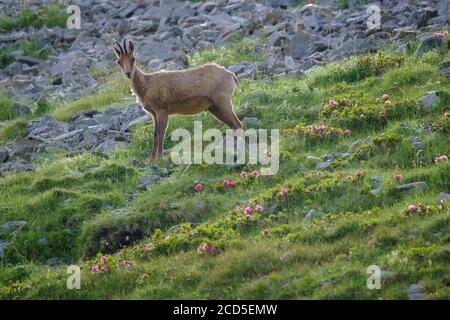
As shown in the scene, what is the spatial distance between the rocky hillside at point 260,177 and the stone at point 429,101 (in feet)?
0.09

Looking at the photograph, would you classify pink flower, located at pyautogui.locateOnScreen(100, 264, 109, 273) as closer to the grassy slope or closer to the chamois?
the grassy slope

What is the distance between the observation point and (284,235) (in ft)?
38.7

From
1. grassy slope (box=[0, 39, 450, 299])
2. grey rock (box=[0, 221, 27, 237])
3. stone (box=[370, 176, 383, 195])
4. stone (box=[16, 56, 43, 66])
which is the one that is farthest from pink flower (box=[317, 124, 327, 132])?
stone (box=[16, 56, 43, 66])

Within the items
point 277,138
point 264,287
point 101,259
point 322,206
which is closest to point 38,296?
point 101,259

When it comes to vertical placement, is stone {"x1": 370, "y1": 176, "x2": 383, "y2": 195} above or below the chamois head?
below

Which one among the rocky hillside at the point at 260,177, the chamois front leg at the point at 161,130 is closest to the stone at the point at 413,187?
the rocky hillside at the point at 260,177

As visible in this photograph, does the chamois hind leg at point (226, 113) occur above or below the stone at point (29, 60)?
above

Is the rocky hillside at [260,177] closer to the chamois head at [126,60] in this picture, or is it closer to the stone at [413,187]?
the stone at [413,187]

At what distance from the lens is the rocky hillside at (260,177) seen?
1102 cm

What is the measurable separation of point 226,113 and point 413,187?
4568 mm

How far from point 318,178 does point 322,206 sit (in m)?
0.75

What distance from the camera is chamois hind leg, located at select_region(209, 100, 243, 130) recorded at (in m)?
15.9

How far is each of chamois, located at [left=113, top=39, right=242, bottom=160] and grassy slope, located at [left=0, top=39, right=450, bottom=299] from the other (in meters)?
0.72

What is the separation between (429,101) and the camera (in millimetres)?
14992
